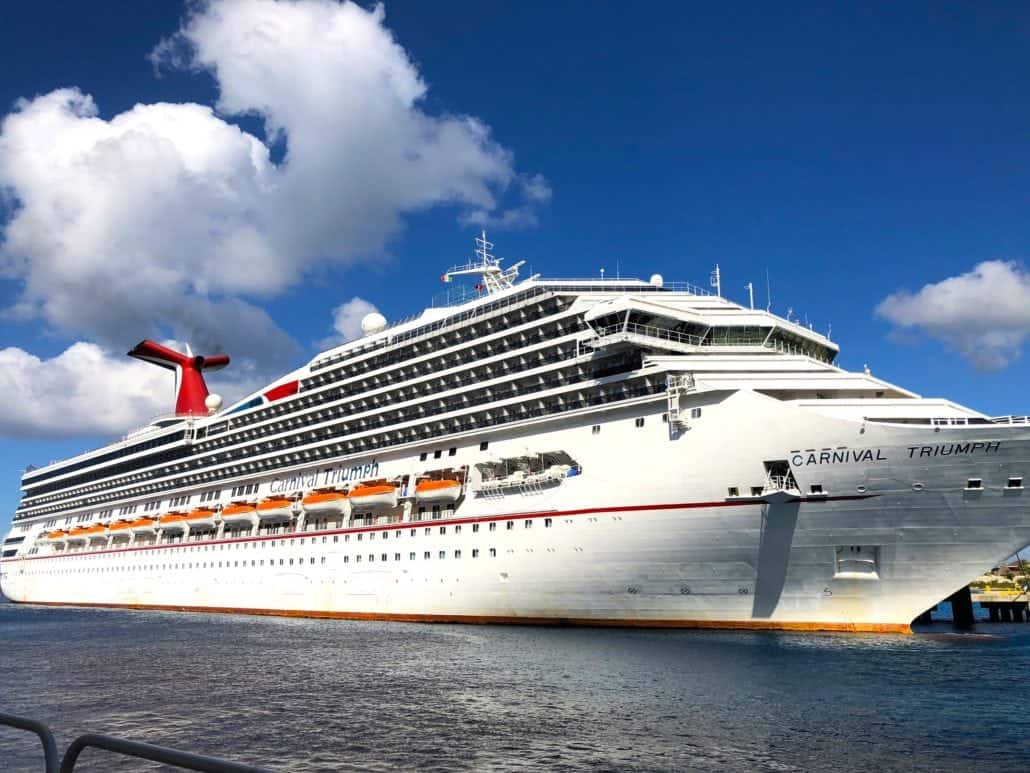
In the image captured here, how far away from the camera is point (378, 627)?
35156 mm

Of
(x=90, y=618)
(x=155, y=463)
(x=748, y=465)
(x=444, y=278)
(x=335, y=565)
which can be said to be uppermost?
(x=444, y=278)

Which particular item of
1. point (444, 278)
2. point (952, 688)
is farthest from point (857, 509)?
point (444, 278)

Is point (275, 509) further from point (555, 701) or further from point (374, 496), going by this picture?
point (555, 701)

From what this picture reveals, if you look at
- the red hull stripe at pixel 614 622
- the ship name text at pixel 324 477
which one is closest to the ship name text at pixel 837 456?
the red hull stripe at pixel 614 622

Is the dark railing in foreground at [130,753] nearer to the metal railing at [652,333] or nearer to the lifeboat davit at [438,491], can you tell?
the metal railing at [652,333]

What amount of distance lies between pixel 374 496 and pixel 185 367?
3926 centimetres

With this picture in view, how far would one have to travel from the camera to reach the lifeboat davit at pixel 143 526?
57.0 metres

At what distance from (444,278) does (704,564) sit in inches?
1004

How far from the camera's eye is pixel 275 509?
45656mm

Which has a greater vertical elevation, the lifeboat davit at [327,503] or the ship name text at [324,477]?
the ship name text at [324,477]

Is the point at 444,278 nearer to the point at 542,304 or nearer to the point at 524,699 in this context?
the point at 542,304

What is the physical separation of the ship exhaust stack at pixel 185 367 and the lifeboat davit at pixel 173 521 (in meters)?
Answer: 15.2

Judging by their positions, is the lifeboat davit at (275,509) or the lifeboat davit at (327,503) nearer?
the lifeboat davit at (327,503)

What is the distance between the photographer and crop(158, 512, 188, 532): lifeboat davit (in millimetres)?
54125
